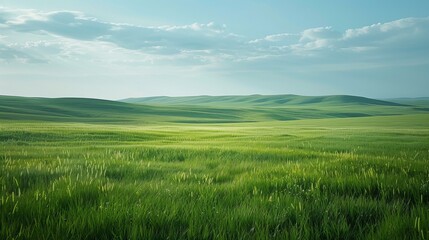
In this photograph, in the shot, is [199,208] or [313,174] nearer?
[199,208]

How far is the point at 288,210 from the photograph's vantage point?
4.35 metres

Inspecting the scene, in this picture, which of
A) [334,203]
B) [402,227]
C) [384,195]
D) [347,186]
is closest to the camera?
[402,227]

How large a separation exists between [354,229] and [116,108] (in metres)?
169

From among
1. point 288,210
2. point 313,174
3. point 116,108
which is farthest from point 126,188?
point 116,108

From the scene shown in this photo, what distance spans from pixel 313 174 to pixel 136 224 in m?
4.32

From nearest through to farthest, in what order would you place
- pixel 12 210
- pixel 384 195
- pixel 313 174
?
pixel 12 210 < pixel 384 195 < pixel 313 174

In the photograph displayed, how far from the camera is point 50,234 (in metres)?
3.32

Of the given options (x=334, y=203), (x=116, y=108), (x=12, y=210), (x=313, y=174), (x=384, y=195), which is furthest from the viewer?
(x=116, y=108)

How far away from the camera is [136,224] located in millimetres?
3496

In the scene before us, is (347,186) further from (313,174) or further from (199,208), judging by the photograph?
(199,208)

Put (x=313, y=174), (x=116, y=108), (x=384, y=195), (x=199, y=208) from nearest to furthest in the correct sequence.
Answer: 1. (x=199, y=208)
2. (x=384, y=195)
3. (x=313, y=174)
4. (x=116, y=108)

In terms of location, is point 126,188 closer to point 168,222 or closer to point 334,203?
point 168,222

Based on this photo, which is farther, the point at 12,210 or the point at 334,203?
the point at 334,203

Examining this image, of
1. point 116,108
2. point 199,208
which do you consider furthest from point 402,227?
point 116,108
